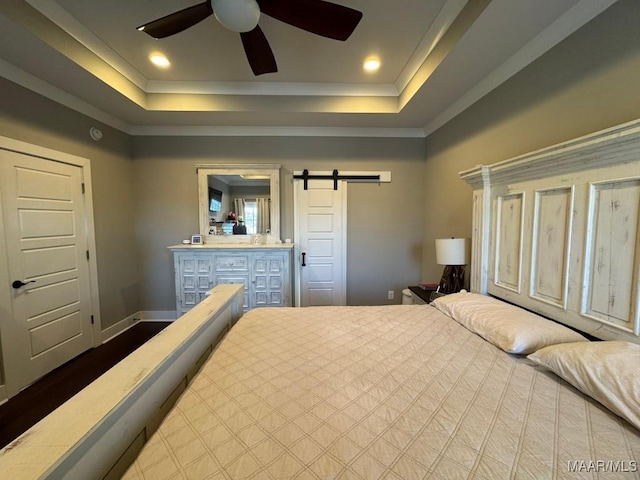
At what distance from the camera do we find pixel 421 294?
2562mm

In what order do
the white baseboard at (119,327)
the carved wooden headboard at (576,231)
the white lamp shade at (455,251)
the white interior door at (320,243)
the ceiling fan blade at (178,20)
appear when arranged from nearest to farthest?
the carved wooden headboard at (576,231), the ceiling fan blade at (178,20), the white lamp shade at (455,251), the white baseboard at (119,327), the white interior door at (320,243)

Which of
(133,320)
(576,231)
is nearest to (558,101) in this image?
(576,231)

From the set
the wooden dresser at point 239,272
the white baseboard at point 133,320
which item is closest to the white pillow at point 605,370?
the wooden dresser at point 239,272

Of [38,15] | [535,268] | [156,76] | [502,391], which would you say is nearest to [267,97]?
[156,76]

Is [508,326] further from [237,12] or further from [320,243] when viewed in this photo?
[320,243]

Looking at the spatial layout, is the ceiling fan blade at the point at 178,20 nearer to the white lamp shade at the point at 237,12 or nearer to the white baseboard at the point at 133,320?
the white lamp shade at the point at 237,12

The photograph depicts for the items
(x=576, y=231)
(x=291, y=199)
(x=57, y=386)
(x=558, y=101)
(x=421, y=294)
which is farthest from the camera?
(x=291, y=199)

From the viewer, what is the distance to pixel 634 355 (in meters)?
0.90

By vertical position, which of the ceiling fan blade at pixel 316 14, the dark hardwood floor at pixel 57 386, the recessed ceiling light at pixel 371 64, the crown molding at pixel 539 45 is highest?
the recessed ceiling light at pixel 371 64

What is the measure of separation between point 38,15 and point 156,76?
0.98 m

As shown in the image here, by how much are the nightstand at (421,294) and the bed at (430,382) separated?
764 mm

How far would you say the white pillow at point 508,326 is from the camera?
1188 millimetres

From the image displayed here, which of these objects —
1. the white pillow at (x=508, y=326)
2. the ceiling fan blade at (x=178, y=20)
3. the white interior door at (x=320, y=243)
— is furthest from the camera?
the white interior door at (x=320, y=243)

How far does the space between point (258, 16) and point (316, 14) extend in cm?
35
